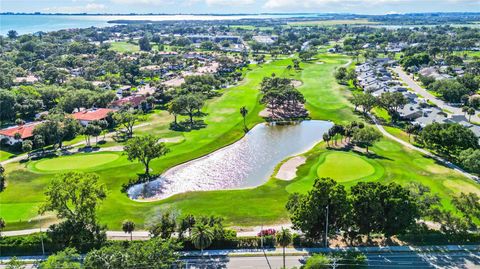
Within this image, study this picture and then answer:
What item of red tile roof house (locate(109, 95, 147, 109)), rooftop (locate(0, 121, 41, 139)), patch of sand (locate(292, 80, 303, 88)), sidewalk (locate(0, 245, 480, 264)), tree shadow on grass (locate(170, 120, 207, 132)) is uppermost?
patch of sand (locate(292, 80, 303, 88))

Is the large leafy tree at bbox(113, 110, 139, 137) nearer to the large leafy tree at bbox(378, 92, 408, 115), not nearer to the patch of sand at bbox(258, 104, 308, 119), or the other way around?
the patch of sand at bbox(258, 104, 308, 119)

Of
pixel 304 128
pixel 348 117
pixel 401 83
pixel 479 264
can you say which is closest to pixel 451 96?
pixel 401 83

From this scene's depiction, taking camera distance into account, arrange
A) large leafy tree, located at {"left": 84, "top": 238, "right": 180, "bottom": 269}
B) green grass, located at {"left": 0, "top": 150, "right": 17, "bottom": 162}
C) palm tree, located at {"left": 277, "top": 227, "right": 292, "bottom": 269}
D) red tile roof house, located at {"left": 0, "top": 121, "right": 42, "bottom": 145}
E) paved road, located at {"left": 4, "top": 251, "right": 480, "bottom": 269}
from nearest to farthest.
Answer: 1. large leafy tree, located at {"left": 84, "top": 238, "right": 180, "bottom": 269}
2. paved road, located at {"left": 4, "top": 251, "right": 480, "bottom": 269}
3. palm tree, located at {"left": 277, "top": 227, "right": 292, "bottom": 269}
4. green grass, located at {"left": 0, "top": 150, "right": 17, "bottom": 162}
5. red tile roof house, located at {"left": 0, "top": 121, "right": 42, "bottom": 145}

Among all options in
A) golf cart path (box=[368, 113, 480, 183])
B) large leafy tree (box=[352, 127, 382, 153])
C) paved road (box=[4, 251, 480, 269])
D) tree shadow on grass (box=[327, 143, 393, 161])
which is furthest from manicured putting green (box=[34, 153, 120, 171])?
golf cart path (box=[368, 113, 480, 183])

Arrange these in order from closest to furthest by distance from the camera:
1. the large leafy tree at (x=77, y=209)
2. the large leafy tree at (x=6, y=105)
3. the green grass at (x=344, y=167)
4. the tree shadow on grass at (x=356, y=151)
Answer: the large leafy tree at (x=77, y=209) < the green grass at (x=344, y=167) < the tree shadow on grass at (x=356, y=151) < the large leafy tree at (x=6, y=105)

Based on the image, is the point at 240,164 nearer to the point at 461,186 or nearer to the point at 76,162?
the point at 76,162

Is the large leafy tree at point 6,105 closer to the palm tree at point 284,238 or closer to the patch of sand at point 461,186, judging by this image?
the palm tree at point 284,238

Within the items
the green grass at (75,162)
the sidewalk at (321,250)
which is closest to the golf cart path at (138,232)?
the sidewalk at (321,250)
